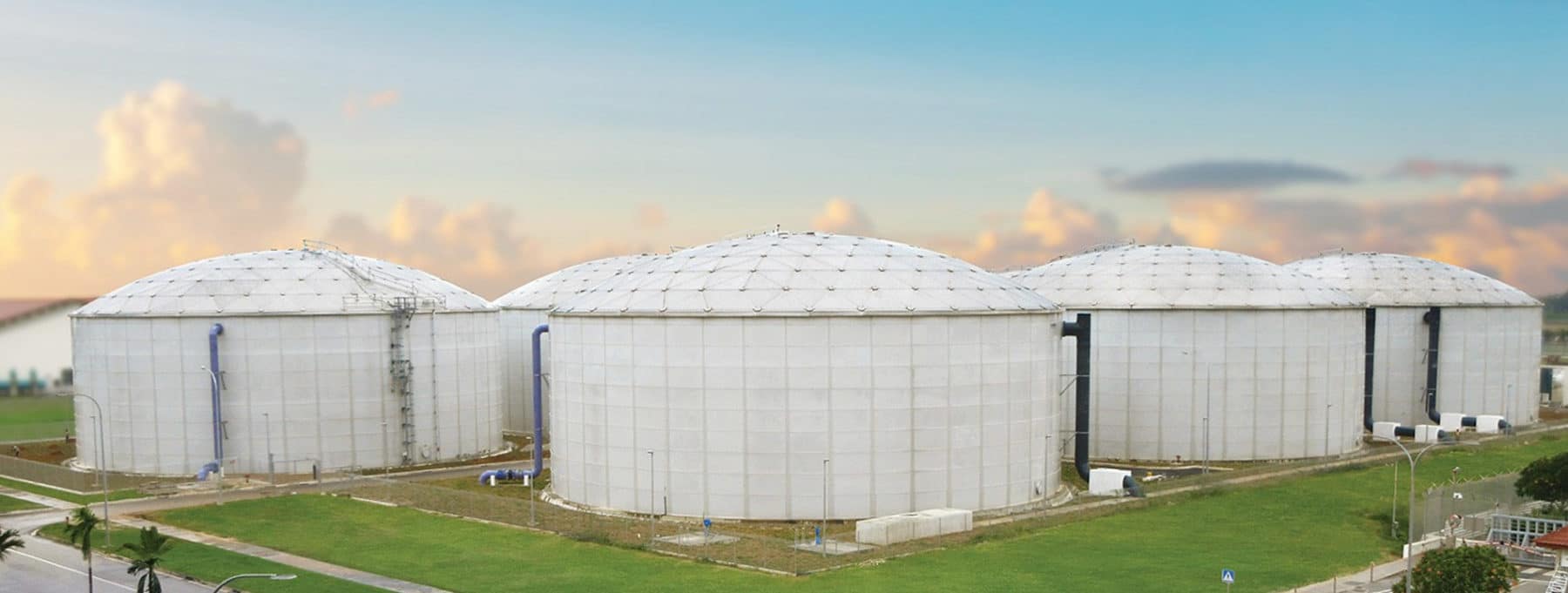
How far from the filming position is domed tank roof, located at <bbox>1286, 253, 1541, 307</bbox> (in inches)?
4198

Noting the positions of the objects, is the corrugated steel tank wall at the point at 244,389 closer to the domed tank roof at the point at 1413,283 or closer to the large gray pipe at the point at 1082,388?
the large gray pipe at the point at 1082,388

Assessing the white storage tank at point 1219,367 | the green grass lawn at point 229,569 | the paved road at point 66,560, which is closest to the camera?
the green grass lawn at point 229,569

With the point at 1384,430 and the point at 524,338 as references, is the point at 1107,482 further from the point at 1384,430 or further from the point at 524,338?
the point at 524,338

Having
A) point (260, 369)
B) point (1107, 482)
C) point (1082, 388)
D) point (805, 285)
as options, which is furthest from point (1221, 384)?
point (260, 369)

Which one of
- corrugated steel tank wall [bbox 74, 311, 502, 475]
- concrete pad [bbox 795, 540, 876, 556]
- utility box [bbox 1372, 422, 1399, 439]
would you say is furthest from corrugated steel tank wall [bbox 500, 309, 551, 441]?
utility box [bbox 1372, 422, 1399, 439]

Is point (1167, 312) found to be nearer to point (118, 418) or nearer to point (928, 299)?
point (928, 299)

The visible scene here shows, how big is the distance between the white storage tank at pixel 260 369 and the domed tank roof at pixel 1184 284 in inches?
2009

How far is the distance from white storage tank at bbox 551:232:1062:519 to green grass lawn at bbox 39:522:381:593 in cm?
1724

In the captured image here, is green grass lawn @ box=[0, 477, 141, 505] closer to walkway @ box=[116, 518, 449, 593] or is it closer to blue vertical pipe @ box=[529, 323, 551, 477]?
walkway @ box=[116, 518, 449, 593]

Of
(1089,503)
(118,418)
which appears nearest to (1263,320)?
(1089,503)

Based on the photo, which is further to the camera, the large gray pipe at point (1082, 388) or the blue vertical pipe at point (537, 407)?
the blue vertical pipe at point (537, 407)

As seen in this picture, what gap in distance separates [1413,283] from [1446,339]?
599 cm

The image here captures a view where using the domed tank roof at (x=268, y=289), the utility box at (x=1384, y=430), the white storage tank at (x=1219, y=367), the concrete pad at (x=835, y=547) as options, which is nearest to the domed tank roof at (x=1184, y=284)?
the white storage tank at (x=1219, y=367)

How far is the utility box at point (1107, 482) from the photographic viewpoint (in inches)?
2739
